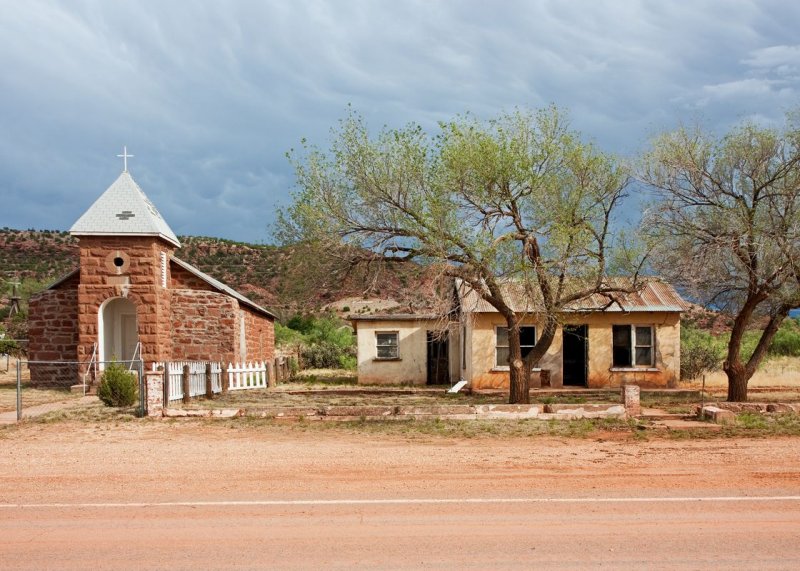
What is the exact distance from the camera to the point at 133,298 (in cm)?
2470

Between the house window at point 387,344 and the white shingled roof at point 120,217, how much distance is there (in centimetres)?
806

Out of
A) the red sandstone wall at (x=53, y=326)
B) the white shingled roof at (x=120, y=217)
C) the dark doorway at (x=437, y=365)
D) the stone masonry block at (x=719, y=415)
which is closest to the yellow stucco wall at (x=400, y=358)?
the dark doorway at (x=437, y=365)

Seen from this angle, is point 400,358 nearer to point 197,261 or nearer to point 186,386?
point 186,386

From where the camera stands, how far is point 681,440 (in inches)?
506

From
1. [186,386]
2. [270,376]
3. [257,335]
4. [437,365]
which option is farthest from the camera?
[257,335]

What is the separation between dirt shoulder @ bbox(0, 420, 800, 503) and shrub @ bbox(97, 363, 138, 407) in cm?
314

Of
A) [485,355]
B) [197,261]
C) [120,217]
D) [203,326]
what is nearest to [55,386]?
[203,326]

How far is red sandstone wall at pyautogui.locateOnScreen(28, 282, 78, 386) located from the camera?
25953mm

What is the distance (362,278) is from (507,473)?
8.95 m

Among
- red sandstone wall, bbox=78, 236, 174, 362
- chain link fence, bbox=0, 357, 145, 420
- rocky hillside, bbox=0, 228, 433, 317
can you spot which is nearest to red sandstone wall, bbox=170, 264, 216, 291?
red sandstone wall, bbox=78, 236, 174, 362

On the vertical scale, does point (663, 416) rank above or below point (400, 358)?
below

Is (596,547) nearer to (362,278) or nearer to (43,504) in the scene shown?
(43,504)

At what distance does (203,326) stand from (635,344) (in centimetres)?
1402

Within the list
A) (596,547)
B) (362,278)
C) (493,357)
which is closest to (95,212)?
(362,278)
